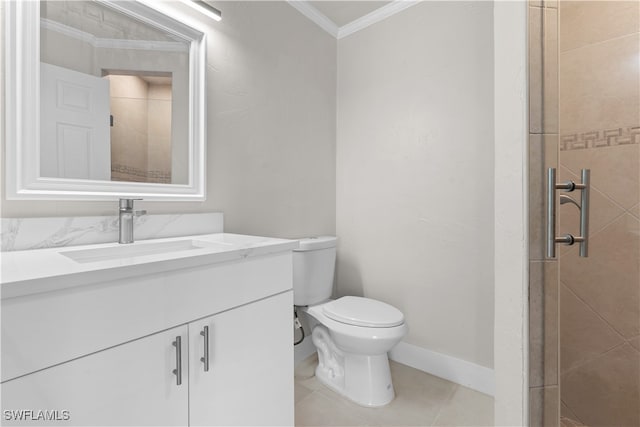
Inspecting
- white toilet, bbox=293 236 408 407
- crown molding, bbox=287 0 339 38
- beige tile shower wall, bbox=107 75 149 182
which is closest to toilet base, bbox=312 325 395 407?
white toilet, bbox=293 236 408 407

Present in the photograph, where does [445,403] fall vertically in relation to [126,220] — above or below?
below

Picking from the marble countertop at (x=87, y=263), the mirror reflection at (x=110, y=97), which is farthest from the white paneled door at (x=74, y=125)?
the marble countertop at (x=87, y=263)

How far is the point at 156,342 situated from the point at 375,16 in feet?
7.28

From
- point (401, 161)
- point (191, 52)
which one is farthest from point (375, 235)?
point (191, 52)

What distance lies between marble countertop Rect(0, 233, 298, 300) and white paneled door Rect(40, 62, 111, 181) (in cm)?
29

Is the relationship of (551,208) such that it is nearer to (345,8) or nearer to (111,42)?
(111,42)

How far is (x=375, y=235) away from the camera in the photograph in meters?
2.08

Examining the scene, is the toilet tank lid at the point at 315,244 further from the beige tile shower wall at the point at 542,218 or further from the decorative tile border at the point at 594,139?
the decorative tile border at the point at 594,139

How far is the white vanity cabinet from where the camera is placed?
58 centimetres

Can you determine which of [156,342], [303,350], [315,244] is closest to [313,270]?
[315,244]

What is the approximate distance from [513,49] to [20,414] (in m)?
1.68

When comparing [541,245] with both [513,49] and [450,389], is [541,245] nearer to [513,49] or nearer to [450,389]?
[513,49]

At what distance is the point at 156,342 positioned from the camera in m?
0.75

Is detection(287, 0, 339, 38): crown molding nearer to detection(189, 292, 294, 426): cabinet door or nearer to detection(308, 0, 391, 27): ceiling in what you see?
detection(308, 0, 391, 27): ceiling
